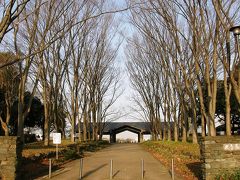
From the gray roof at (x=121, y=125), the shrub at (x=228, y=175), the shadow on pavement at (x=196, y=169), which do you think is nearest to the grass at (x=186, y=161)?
the shadow on pavement at (x=196, y=169)

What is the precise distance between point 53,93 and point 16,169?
50.4 ft

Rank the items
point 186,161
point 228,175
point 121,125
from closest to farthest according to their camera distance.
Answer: point 228,175, point 186,161, point 121,125

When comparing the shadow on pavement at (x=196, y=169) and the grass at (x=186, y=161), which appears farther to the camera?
the grass at (x=186, y=161)

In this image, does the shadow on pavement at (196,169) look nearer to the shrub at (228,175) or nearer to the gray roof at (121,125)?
the shrub at (228,175)

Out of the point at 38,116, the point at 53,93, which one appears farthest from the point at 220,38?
the point at 38,116

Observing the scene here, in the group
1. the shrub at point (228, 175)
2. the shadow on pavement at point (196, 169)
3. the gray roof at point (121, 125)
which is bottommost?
the shadow on pavement at point (196, 169)

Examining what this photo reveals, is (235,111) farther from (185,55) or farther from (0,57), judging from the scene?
(0,57)

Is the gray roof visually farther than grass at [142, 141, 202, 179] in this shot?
Yes

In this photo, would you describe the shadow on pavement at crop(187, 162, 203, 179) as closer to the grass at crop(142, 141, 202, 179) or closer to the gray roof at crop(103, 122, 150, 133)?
the grass at crop(142, 141, 202, 179)

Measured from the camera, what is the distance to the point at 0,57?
88.8 ft

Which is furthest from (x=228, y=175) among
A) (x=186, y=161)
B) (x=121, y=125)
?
(x=121, y=125)

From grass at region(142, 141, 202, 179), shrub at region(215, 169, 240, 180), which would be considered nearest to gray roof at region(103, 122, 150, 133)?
grass at region(142, 141, 202, 179)

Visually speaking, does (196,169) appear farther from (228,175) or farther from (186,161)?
(228,175)

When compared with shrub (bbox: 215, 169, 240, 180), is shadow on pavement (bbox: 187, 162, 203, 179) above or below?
below
